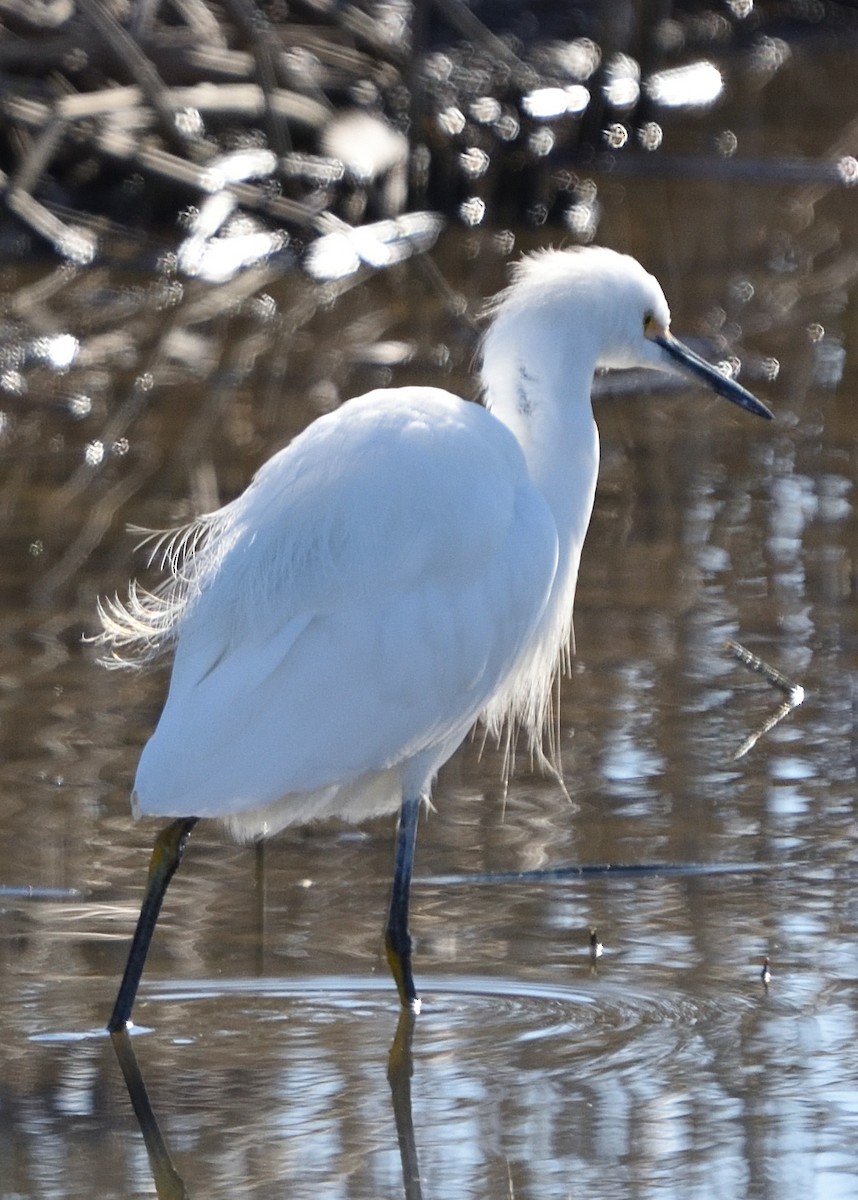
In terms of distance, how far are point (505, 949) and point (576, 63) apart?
1105cm

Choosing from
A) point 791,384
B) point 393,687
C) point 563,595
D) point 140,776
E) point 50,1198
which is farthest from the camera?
point 791,384

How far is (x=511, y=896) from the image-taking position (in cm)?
376

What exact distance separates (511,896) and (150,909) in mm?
719

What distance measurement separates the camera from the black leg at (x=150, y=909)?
3.26m

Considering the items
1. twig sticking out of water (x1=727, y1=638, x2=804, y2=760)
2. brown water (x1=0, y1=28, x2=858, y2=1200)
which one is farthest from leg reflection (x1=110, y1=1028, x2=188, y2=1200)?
twig sticking out of water (x1=727, y1=638, x2=804, y2=760)

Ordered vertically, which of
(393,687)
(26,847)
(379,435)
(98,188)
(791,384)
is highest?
(98,188)

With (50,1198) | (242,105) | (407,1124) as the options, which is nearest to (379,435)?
(407,1124)

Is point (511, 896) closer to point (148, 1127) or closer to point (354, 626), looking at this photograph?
point (354, 626)

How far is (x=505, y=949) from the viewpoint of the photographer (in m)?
3.56

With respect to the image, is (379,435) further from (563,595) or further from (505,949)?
(505,949)

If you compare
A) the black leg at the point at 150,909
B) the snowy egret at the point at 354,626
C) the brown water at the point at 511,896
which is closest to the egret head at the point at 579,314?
the snowy egret at the point at 354,626

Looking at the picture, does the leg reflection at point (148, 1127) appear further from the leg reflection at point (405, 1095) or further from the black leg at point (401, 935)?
the black leg at point (401, 935)

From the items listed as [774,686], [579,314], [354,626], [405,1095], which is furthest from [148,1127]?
[774,686]

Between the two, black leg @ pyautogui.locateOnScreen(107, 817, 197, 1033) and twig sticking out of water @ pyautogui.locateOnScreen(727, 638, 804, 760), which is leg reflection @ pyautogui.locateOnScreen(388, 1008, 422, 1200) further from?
twig sticking out of water @ pyautogui.locateOnScreen(727, 638, 804, 760)
